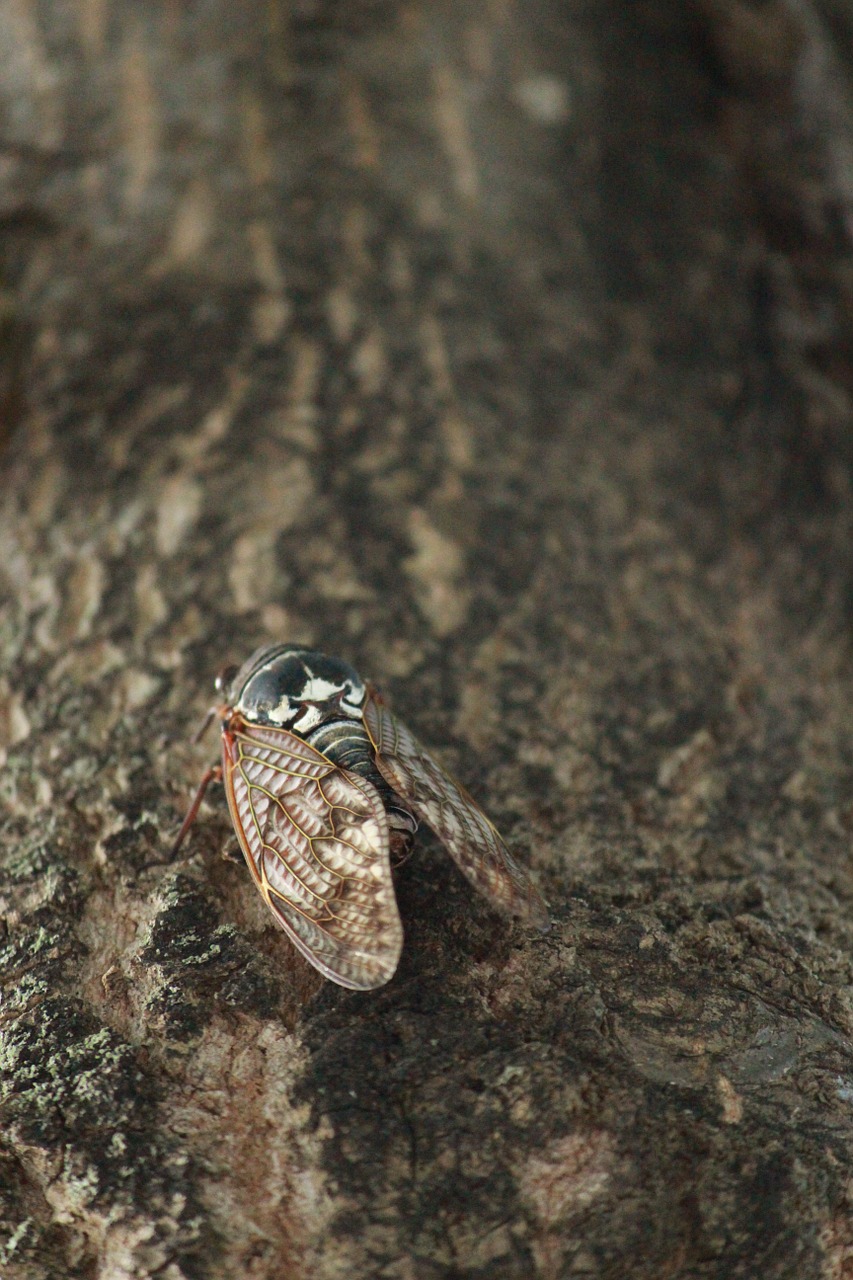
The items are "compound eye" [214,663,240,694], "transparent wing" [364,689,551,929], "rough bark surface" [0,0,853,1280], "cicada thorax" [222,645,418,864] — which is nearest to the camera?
"rough bark surface" [0,0,853,1280]

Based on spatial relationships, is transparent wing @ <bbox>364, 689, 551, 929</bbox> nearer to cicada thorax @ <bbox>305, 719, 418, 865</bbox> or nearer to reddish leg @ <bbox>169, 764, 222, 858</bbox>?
cicada thorax @ <bbox>305, 719, 418, 865</bbox>

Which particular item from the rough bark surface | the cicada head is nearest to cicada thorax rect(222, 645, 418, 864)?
the cicada head

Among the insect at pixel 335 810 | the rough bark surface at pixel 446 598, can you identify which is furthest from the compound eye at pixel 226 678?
the rough bark surface at pixel 446 598

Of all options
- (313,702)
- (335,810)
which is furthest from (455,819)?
(313,702)

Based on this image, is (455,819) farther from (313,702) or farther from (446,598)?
(446,598)

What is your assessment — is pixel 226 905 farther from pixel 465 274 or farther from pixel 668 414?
pixel 465 274

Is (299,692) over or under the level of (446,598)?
over
